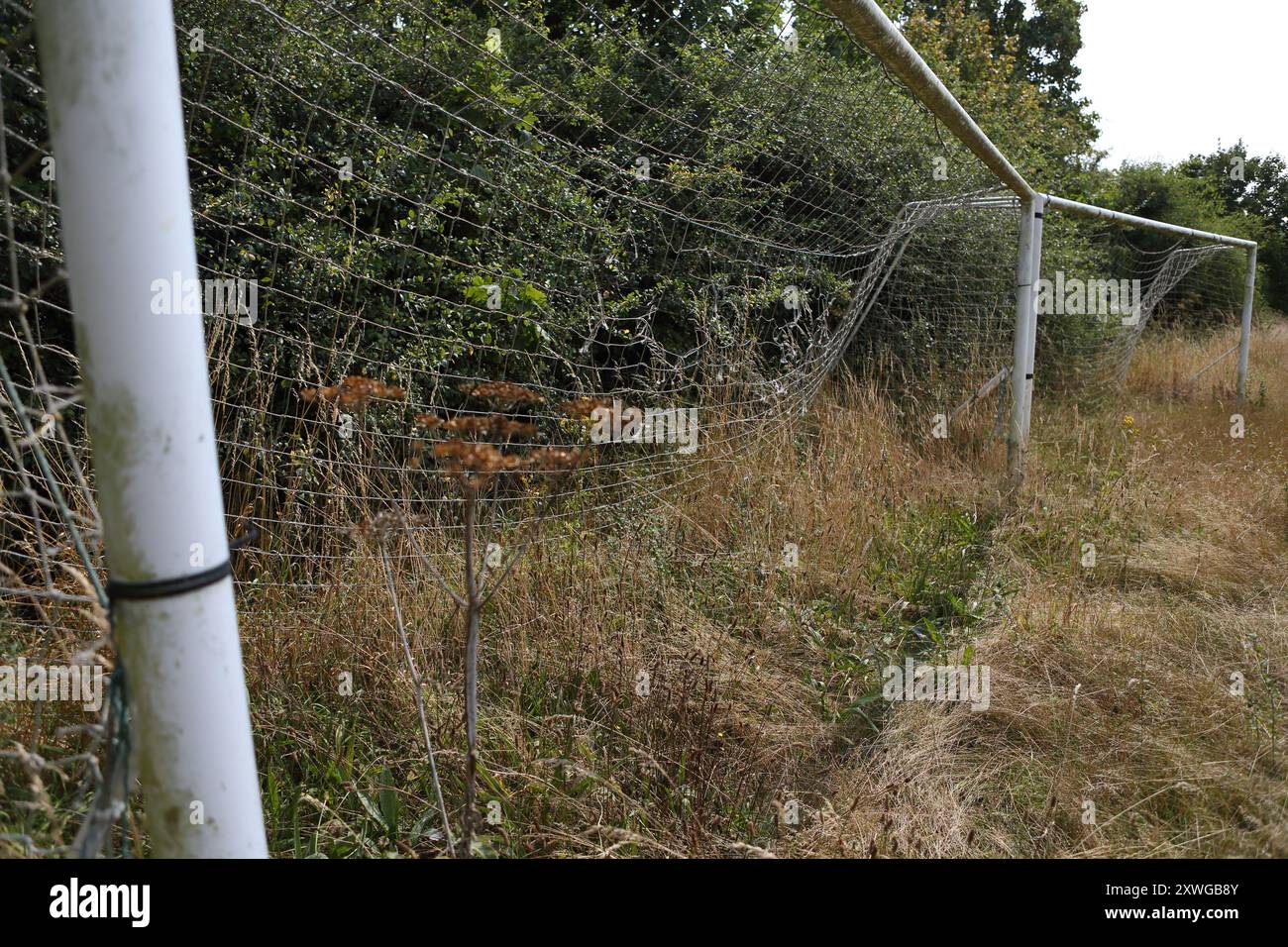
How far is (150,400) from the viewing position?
0.90m

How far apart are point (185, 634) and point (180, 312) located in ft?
1.18

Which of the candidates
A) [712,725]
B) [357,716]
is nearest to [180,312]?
[357,716]

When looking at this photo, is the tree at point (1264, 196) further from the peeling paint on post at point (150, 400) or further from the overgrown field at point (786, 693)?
the peeling paint on post at point (150, 400)

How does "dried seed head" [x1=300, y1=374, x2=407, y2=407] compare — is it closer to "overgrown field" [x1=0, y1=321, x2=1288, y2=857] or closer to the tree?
"overgrown field" [x1=0, y1=321, x2=1288, y2=857]

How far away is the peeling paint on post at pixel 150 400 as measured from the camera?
0.87 meters

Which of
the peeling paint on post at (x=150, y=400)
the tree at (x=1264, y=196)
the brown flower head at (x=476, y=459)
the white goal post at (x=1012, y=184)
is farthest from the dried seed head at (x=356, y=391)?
the tree at (x=1264, y=196)

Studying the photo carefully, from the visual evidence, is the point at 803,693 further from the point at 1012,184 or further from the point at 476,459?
the point at 1012,184

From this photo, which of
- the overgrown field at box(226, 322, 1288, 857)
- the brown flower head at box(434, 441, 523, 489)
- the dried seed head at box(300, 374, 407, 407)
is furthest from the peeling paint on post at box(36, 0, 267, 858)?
the overgrown field at box(226, 322, 1288, 857)

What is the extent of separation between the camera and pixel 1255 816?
1998mm

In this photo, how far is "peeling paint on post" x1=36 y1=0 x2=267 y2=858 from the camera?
0.87m

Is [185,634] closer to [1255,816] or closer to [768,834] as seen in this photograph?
[768,834]

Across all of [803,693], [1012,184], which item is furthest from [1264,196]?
[803,693]

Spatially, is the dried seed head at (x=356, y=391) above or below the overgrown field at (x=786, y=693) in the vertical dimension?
above
